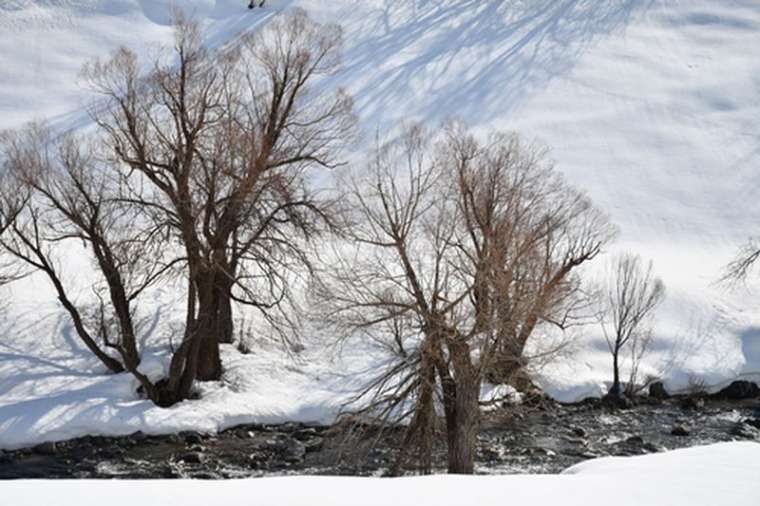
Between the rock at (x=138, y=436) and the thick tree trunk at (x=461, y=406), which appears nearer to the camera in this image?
the thick tree trunk at (x=461, y=406)

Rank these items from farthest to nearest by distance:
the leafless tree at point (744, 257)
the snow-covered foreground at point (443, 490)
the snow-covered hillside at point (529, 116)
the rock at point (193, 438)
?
the leafless tree at point (744, 257) → the snow-covered hillside at point (529, 116) → the rock at point (193, 438) → the snow-covered foreground at point (443, 490)

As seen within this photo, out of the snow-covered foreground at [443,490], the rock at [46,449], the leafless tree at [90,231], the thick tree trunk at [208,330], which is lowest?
the snow-covered foreground at [443,490]

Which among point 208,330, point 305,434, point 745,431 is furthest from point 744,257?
point 208,330

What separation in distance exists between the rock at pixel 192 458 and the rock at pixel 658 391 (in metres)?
14.2

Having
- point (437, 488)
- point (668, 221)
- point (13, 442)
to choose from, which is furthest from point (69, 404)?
point (668, 221)

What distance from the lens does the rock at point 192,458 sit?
730 inches

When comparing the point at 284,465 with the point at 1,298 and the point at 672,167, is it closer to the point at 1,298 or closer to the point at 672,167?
the point at 1,298

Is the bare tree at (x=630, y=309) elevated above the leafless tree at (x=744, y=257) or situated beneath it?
situated beneath

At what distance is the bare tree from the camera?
90.0ft

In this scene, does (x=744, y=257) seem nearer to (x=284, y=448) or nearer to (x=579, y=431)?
(x=579, y=431)

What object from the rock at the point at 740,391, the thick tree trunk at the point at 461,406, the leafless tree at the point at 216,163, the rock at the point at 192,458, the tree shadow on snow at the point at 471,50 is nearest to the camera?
the thick tree trunk at the point at 461,406

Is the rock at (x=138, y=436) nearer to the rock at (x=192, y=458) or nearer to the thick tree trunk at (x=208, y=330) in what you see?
the rock at (x=192, y=458)

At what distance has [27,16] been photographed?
48.1m

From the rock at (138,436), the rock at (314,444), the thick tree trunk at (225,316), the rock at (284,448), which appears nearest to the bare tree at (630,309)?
the rock at (314,444)
